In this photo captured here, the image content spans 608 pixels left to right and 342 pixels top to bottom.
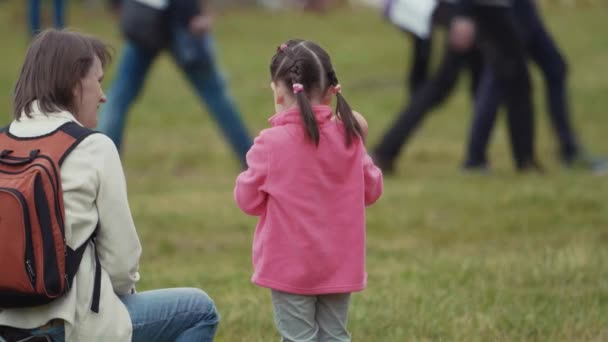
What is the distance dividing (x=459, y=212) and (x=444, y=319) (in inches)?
102

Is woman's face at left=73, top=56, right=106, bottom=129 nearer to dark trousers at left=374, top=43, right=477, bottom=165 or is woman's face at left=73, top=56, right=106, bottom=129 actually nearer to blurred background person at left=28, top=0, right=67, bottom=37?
blurred background person at left=28, top=0, right=67, bottom=37

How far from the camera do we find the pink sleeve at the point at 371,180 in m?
3.46

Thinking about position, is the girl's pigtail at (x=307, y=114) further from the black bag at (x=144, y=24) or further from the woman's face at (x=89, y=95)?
the black bag at (x=144, y=24)

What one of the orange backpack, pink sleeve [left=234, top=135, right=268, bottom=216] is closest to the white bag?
pink sleeve [left=234, top=135, right=268, bottom=216]

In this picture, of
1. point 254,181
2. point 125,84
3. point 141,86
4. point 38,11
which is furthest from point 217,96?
point 254,181

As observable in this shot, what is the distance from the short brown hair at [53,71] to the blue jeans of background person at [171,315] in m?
0.61

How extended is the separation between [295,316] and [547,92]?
584 centimetres

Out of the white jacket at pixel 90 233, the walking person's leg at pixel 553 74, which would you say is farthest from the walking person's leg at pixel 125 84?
the white jacket at pixel 90 233

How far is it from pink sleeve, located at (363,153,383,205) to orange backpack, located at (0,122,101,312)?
98 cm

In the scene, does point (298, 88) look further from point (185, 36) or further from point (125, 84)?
point (125, 84)

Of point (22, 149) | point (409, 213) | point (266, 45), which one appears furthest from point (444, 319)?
point (266, 45)

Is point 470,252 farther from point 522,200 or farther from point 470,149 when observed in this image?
point 470,149

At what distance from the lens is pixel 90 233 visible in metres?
3.04

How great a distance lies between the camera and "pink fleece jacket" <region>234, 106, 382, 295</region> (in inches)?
130
